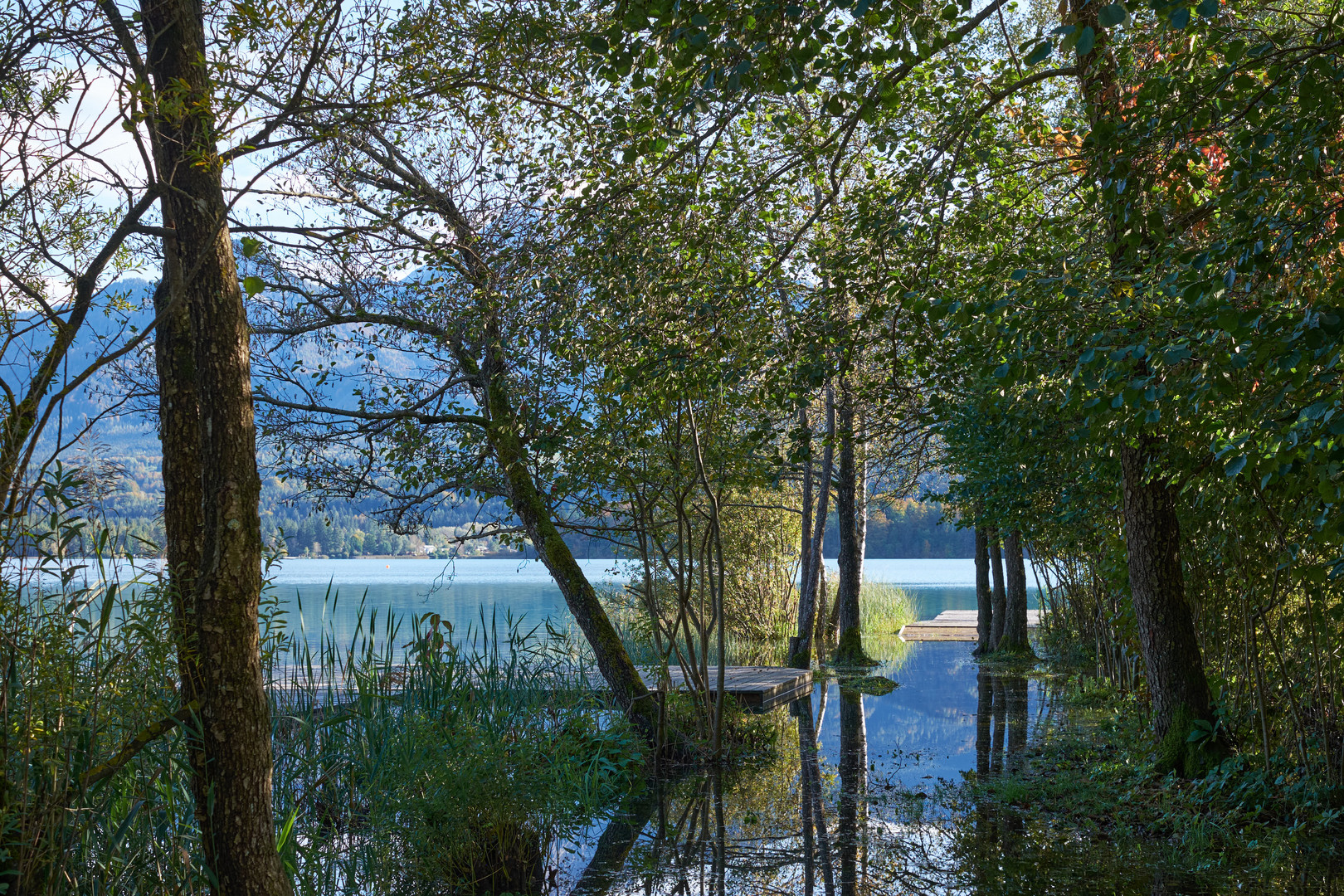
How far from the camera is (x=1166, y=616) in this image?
19.9 feet

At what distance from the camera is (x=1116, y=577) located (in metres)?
7.39

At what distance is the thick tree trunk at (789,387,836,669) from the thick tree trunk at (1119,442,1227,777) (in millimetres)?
7560

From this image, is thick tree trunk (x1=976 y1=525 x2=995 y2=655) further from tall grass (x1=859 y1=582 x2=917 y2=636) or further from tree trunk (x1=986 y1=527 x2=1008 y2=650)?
tall grass (x1=859 y1=582 x2=917 y2=636)

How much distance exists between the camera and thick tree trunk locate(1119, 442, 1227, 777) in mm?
6020

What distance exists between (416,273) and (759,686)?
5.37m

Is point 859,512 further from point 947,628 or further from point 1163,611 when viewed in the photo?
point 1163,611

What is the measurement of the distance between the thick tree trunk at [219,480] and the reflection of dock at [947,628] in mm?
17042

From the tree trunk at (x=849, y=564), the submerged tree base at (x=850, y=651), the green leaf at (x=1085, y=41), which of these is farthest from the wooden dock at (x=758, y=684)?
the green leaf at (x=1085, y=41)

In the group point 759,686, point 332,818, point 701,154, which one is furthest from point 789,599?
point 332,818

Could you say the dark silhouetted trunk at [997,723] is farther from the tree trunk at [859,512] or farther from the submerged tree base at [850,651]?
the tree trunk at [859,512]

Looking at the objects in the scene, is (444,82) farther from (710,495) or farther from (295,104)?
(710,495)

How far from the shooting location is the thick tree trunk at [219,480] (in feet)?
10.0

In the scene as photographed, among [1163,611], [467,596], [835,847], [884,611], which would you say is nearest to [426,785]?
[835,847]

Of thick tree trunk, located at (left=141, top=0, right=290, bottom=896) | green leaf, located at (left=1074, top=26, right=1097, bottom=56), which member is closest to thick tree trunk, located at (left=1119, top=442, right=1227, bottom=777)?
green leaf, located at (left=1074, top=26, right=1097, bottom=56)
